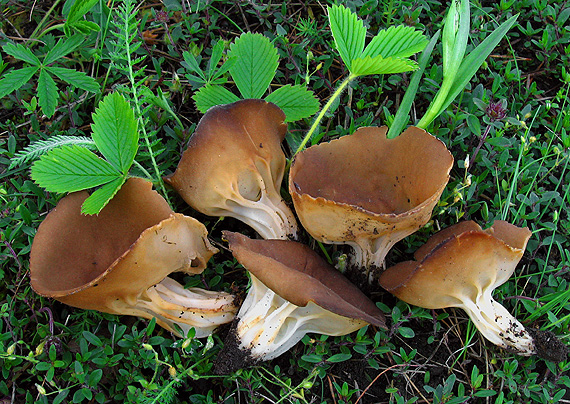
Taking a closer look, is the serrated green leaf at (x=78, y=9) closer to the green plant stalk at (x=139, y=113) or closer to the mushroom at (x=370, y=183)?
the green plant stalk at (x=139, y=113)

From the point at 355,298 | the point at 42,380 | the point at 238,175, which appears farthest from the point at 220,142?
the point at 42,380

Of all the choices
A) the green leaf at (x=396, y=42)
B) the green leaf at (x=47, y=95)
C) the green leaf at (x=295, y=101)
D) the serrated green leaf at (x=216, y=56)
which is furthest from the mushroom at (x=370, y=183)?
the green leaf at (x=47, y=95)

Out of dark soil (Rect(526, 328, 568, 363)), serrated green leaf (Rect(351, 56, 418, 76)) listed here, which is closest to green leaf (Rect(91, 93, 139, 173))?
serrated green leaf (Rect(351, 56, 418, 76))

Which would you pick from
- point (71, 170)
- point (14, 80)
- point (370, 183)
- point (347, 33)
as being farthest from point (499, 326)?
point (14, 80)

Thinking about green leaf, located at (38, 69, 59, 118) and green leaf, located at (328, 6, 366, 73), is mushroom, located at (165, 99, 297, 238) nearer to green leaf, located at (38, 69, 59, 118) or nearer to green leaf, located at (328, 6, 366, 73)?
green leaf, located at (328, 6, 366, 73)

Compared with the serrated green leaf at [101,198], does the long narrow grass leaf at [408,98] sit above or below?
above
